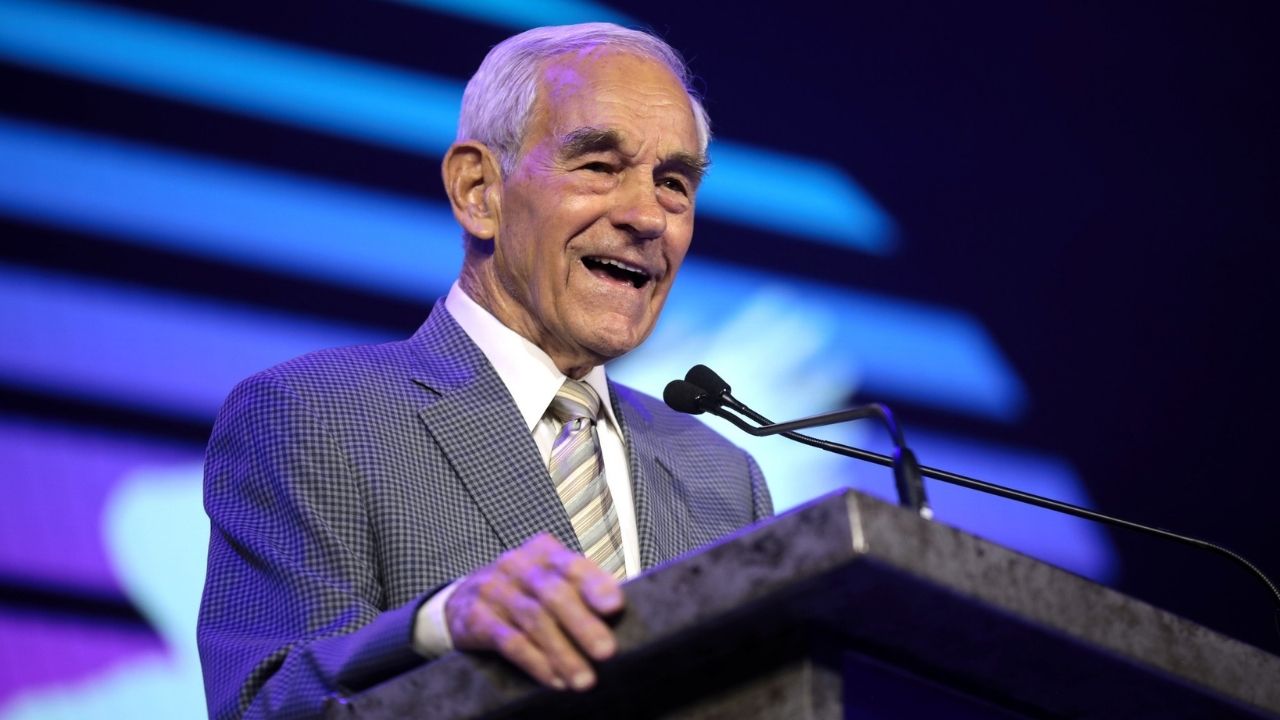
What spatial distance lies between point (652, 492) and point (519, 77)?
0.60 metres

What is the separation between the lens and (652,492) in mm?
1814

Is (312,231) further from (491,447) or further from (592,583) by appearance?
(592,583)

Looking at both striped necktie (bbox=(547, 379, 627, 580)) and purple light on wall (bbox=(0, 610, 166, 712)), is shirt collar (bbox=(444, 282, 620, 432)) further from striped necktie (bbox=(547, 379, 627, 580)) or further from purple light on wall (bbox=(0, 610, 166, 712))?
purple light on wall (bbox=(0, 610, 166, 712))

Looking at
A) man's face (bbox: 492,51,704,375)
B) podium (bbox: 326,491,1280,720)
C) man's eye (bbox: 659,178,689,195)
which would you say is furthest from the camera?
man's eye (bbox: 659,178,689,195)

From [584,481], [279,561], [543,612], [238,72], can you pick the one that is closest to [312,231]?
[238,72]

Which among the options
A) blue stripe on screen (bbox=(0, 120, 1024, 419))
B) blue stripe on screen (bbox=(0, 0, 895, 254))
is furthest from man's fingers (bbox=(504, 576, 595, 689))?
blue stripe on screen (bbox=(0, 0, 895, 254))

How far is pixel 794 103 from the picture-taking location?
3088 millimetres

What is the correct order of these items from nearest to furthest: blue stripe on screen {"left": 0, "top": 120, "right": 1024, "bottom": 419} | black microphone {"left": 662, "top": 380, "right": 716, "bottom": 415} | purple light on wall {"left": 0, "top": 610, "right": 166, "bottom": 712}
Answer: black microphone {"left": 662, "top": 380, "right": 716, "bottom": 415}
purple light on wall {"left": 0, "top": 610, "right": 166, "bottom": 712}
blue stripe on screen {"left": 0, "top": 120, "right": 1024, "bottom": 419}

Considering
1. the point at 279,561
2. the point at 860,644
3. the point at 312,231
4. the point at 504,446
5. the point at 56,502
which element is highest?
the point at 312,231

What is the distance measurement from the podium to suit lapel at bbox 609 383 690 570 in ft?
2.31

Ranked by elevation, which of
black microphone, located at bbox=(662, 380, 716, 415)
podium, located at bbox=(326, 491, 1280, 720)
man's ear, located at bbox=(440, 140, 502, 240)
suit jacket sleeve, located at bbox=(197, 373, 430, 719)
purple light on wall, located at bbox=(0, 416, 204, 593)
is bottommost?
podium, located at bbox=(326, 491, 1280, 720)

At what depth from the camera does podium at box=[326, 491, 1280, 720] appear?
0.85 meters

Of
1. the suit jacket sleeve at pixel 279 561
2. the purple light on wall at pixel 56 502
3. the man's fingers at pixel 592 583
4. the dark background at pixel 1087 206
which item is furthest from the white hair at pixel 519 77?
the man's fingers at pixel 592 583

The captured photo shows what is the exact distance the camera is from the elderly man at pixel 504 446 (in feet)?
3.59
